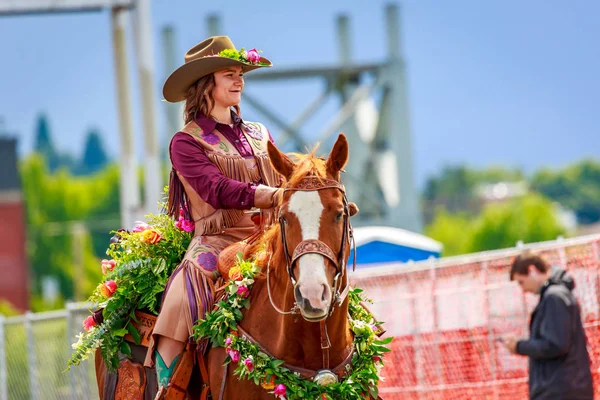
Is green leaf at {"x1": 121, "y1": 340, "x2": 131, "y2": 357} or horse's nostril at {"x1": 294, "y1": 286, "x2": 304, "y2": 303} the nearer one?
horse's nostril at {"x1": 294, "y1": 286, "x2": 304, "y2": 303}

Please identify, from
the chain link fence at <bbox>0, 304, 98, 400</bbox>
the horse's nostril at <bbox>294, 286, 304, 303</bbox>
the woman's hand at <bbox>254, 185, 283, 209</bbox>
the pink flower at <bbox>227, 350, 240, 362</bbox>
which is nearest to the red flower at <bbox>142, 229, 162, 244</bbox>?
the woman's hand at <bbox>254, 185, 283, 209</bbox>

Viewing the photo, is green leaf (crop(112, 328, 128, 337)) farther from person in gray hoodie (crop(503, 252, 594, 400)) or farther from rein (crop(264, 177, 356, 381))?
person in gray hoodie (crop(503, 252, 594, 400))

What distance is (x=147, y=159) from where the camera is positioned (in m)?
17.1

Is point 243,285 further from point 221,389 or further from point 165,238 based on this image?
point 165,238

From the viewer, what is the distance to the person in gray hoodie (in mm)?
7965

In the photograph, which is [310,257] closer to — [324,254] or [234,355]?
[324,254]

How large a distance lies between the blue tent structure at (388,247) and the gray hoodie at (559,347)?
6.75 metres

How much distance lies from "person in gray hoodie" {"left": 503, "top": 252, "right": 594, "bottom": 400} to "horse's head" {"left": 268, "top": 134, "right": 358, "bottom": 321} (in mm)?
2303

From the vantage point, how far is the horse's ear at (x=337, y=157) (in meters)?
6.32

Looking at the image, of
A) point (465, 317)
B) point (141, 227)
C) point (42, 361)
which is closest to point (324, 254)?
point (141, 227)

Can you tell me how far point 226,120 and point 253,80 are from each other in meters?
25.4

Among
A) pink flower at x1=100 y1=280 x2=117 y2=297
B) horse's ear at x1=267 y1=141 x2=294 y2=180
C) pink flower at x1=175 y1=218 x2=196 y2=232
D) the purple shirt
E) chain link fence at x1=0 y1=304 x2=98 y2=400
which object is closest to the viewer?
horse's ear at x1=267 y1=141 x2=294 y2=180

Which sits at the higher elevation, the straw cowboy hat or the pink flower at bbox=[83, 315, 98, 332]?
the straw cowboy hat

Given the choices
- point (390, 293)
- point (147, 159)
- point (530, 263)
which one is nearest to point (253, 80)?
point (147, 159)
